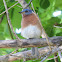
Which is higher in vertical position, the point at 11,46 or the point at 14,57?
the point at 11,46

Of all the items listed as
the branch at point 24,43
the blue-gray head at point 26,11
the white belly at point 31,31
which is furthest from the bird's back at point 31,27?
the branch at point 24,43

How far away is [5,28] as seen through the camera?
5938 millimetres

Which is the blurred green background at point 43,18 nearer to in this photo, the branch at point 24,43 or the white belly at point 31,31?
the white belly at point 31,31

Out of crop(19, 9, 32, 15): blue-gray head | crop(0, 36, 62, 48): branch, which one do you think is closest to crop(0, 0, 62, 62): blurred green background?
crop(19, 9, 32, 15): blue-gray head

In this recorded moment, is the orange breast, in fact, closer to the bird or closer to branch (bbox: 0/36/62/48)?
the bird

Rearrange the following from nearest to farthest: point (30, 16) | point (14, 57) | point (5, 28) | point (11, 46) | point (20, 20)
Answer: point (11, 46)
point (14, 57)
point (30, 16)
point (20, 20)
point (5, 28)

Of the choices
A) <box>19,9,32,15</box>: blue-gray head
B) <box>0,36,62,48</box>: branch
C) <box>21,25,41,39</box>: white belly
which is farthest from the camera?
<box>19,9,32,15</box>: blue-gray head

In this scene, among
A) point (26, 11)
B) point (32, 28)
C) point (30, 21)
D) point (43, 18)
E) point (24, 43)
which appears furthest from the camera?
point (43, 18)

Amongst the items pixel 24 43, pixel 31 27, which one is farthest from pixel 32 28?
pixel 24 43

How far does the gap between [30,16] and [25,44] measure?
1.65 m

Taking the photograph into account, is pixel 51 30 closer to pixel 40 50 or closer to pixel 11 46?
pixel 40 50

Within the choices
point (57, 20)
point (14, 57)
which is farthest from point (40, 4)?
point (14, 57)

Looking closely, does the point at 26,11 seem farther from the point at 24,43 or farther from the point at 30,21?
the point at 24,43

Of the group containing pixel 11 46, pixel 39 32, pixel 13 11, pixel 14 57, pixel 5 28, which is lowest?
pixel 14 57
